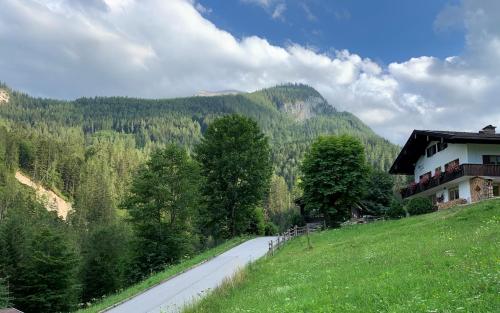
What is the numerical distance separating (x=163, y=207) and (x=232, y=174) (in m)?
10.9

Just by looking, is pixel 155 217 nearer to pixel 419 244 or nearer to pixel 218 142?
pixel 218 142

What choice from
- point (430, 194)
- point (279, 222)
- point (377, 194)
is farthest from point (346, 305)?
point (279, 222)

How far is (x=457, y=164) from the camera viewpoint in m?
45.1

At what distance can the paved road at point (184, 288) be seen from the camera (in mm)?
20803

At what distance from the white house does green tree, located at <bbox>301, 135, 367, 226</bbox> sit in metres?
6.33

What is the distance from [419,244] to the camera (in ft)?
68.4

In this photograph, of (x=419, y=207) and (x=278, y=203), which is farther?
(x=278, y=203)

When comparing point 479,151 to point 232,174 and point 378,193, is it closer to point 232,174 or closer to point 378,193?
point 378,193

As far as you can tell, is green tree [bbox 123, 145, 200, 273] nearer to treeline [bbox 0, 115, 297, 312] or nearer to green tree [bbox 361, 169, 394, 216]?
treeline [bbox 0, 115, 297, 312]

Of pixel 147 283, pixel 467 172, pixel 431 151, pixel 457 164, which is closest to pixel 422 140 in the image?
pixel 431 151

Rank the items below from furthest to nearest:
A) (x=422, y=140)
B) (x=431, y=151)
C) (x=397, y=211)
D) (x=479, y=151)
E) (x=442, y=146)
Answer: (x=422, y=140) < (x=431, y=151) < (x=442, y=146) < (x=397, y=211) < (x=479, y=151)

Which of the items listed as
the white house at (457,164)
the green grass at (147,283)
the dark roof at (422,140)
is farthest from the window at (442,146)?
the green grass at (147,283)

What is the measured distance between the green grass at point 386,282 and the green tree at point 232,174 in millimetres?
32577

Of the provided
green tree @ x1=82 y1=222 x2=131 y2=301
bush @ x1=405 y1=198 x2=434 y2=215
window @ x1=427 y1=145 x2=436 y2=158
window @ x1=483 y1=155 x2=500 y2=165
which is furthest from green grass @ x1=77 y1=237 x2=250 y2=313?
window @ x1=483 y1=155 x2=500 y2=165
